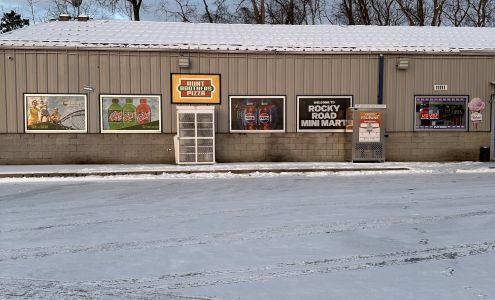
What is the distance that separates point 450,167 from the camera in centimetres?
1527

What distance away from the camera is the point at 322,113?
665 inches

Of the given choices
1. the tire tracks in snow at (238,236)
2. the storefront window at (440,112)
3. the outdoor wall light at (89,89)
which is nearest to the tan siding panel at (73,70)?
the outdoor wall light at (89,89)

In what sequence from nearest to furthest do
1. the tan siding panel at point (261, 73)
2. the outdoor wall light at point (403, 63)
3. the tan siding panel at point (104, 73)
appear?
the tan siding panel at point (104, 73)
the tan siding panel at point (261, 73)
the outdoor wall light at point (403, 63)

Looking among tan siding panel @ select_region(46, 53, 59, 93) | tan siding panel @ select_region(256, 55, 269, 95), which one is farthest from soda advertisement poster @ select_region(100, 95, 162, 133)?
tan siding panel @ select_region(256, 55, 269, 95)

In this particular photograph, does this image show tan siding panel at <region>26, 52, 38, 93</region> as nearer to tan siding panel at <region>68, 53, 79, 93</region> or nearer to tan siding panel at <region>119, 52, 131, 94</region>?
tan siding panel at <region>68, 53, 79, 93</region>

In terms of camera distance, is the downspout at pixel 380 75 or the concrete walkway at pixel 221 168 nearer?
the concrete walkway at pixel 221 168

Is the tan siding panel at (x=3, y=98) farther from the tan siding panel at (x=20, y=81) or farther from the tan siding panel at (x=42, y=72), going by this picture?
the tan siding panel at (x=42, y=72)

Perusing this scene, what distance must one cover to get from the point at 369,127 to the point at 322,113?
5.77 feet

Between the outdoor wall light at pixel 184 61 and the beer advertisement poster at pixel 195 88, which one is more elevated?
the outdoor wall light at pixel 184 61

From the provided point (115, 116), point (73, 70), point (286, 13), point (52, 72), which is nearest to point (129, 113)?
point (115, 116)

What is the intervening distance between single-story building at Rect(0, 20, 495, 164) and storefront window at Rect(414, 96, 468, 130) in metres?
0.04

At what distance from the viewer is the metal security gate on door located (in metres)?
15.8

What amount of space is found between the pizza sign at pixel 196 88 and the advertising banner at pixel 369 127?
5347mm

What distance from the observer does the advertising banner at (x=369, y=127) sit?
52.9 feet
